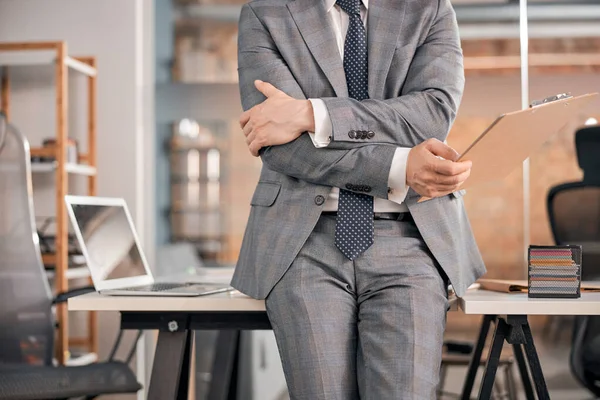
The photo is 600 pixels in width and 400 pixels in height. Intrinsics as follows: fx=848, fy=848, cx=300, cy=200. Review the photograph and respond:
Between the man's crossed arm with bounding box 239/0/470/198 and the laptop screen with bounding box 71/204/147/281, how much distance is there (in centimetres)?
59

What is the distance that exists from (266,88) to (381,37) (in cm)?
26

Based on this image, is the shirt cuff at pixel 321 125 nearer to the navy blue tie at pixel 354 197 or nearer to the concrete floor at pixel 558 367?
the navy blue tie at pixel 354 197

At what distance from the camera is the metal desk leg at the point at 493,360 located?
185cm

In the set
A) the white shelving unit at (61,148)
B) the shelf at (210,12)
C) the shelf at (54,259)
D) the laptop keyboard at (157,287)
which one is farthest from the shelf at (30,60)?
the laptop keyboard at (157,287)

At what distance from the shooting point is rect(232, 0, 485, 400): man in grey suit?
1.59 m

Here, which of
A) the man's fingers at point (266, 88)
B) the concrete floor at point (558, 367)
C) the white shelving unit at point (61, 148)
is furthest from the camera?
the concrete floor at point (558, 367)

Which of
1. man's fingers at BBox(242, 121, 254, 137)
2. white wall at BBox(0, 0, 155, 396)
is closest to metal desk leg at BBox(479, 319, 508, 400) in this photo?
man's fingers at BBox(242, 121, 254, 137)

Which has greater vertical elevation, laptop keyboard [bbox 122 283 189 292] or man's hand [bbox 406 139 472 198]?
man's hand [bbox 406 139 472 198]

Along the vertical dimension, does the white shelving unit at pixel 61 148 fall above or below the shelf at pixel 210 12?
below

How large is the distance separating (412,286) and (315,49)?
0.52 meters

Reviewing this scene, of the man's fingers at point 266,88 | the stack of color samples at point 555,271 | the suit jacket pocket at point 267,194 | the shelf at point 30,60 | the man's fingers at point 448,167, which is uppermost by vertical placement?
the shelf at point 30,60

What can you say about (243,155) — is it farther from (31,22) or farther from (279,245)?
(279,245)

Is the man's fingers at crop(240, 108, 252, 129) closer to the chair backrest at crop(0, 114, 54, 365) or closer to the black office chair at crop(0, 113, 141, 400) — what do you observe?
the black office chair at crop(0, 113, 141, 400)

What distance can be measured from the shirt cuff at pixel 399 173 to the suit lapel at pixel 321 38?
0.63ft
